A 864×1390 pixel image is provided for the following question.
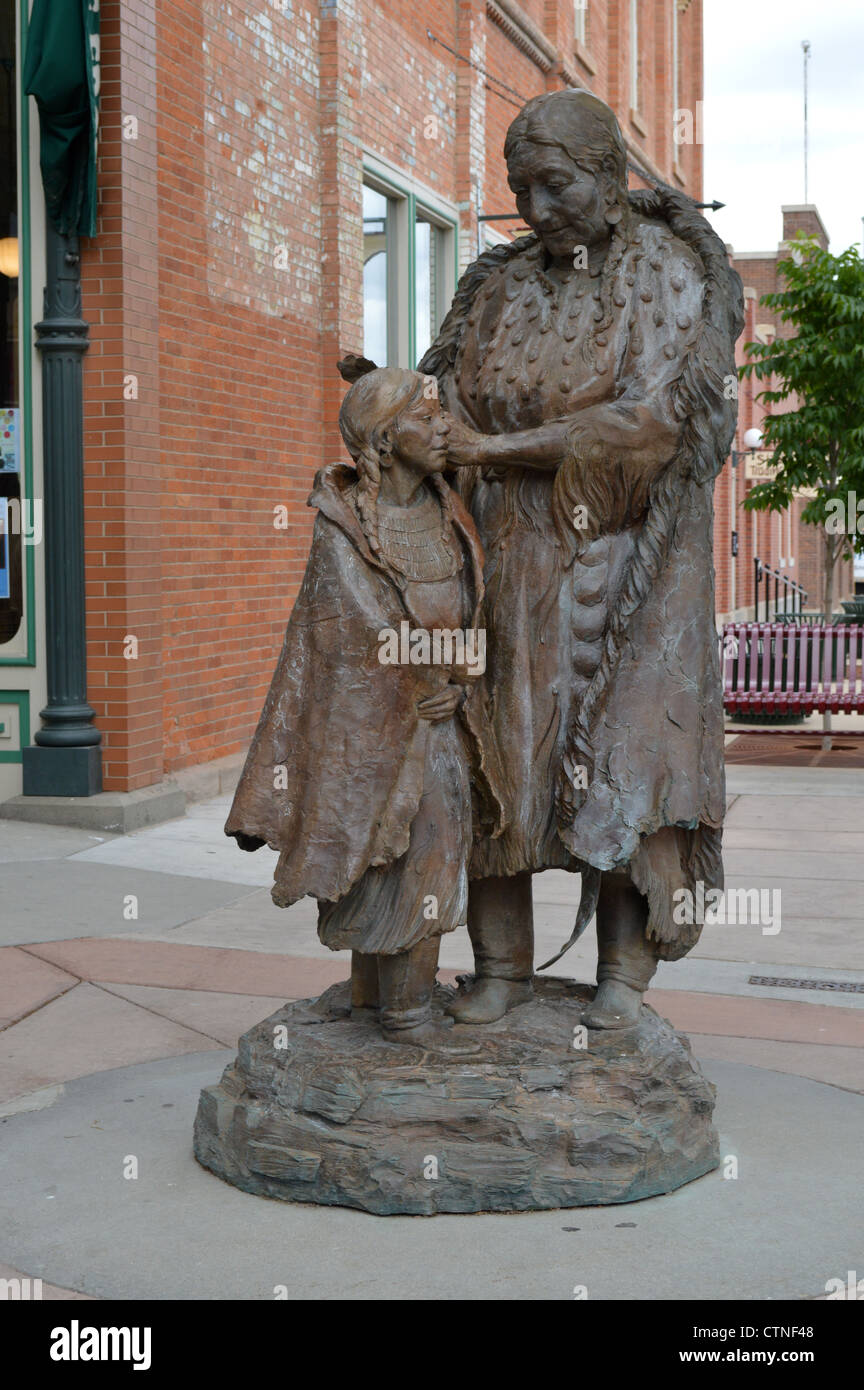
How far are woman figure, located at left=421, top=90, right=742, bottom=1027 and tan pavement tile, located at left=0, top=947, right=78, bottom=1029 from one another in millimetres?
2109

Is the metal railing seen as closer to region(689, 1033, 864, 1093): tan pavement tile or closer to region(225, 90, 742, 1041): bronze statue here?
Result: region(689, 1033, 864, 1093): tan pavement tile

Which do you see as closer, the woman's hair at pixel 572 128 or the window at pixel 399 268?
the woman's hair at pixel 572 128

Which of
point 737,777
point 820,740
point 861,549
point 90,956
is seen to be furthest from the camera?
point 861,549

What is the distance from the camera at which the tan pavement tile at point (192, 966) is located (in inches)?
240

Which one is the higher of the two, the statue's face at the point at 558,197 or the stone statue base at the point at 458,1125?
the statue's face at the point at 558,197

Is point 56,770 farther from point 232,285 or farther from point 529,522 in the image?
point 529,522

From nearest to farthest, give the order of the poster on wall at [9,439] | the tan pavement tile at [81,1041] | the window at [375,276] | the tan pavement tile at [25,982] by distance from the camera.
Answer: the tan pavement tile at [81,1041], the tan pavement tile at [25,982], the poster on wall at [9,439], the window at [375,276]

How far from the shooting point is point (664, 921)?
4.24m

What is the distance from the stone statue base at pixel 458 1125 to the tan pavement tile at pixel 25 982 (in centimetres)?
185

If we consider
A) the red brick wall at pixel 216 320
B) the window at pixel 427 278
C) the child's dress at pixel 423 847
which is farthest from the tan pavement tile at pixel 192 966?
the window at pixel 427 278

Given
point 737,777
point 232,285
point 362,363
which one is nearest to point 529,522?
point 362,363

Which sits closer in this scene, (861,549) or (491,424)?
(491,424)

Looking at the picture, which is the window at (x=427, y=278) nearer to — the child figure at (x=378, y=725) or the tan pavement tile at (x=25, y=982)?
the tan pavement tile at (x=25, y=982)

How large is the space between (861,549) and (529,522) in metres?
12.9
